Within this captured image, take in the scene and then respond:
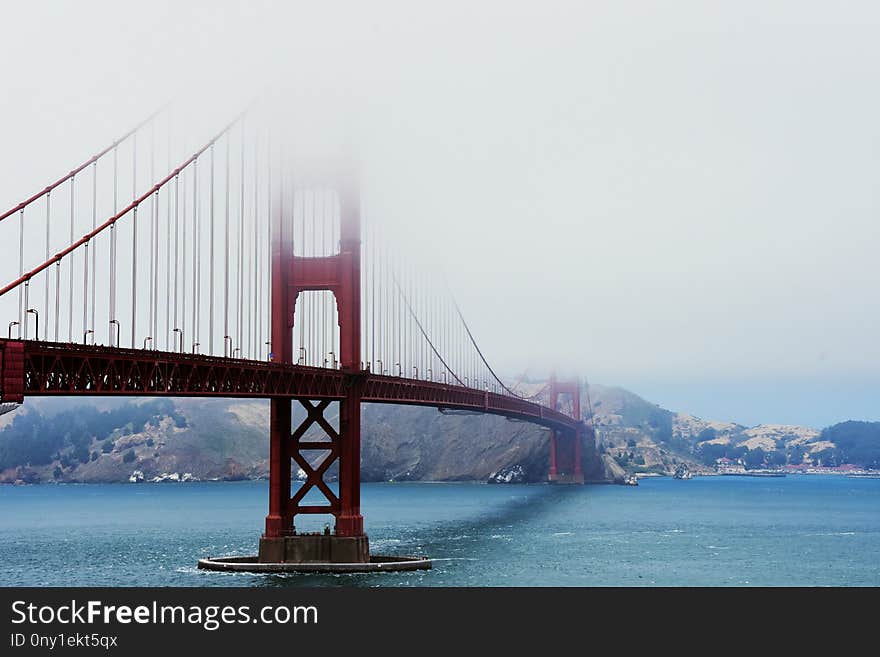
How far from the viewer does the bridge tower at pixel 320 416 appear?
56.2m

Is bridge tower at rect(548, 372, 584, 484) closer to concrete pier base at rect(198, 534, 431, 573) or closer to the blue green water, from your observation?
the blue green water

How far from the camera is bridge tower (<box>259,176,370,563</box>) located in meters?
56.2

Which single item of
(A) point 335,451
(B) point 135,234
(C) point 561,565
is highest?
(B) point 135,234

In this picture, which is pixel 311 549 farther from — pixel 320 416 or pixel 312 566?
pixel 320 416

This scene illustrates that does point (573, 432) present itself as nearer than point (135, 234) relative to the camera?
No

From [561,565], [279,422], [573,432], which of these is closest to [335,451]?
[279,422]

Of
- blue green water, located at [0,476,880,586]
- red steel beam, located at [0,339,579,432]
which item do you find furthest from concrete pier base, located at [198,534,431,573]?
red steel beam, located at [0,339,579,432]

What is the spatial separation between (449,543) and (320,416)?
19.5 meters

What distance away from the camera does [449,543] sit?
76.8m

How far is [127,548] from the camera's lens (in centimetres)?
8006

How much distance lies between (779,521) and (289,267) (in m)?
65.5

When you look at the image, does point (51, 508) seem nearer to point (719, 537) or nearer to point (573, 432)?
point (573, 432)

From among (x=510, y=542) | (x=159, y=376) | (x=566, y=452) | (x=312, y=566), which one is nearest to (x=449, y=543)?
(x=510, y=542)
